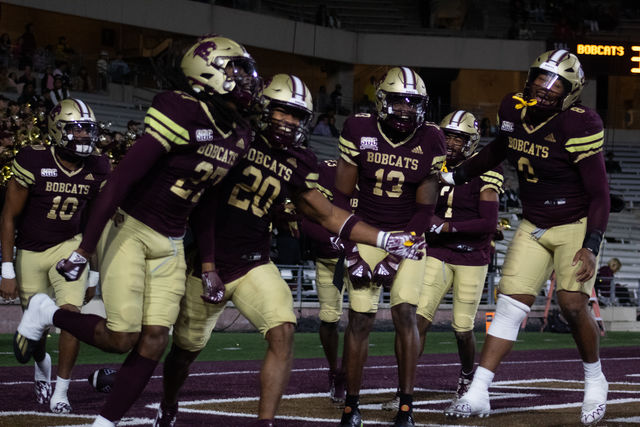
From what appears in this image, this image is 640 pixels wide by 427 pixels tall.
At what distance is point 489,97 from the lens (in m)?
34.9

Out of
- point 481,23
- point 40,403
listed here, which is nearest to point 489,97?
point 481,23

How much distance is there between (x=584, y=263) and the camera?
20.4 feet

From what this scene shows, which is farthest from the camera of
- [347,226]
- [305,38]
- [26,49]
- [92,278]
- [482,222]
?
[305,38]

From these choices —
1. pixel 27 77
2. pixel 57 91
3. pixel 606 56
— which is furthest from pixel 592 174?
pixel 606 56

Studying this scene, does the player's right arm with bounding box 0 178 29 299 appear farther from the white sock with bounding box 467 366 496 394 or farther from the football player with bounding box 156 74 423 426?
the white sock with bounding box 467 366 496 394

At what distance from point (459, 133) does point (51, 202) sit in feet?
10.1

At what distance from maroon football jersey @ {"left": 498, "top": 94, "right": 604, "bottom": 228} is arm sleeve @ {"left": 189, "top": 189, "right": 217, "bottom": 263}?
2.18m

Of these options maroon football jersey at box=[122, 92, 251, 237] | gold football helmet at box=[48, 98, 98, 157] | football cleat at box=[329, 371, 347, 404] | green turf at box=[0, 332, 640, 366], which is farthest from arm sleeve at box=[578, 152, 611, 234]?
green turf at box=[0, 332, 640, 366]

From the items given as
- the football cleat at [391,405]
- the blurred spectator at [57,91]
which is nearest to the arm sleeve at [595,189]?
the football cleat at [391,405]

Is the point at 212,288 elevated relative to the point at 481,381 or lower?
elevated

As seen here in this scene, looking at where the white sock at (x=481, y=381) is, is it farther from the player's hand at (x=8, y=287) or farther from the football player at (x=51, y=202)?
the player's hand at (x=8, y=287)

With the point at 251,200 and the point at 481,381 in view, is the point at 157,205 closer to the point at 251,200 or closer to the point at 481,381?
the point at 251,200

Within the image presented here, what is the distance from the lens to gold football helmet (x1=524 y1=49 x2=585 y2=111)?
21.0 feet

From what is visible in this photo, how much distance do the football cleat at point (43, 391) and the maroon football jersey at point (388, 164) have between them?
2.37m
